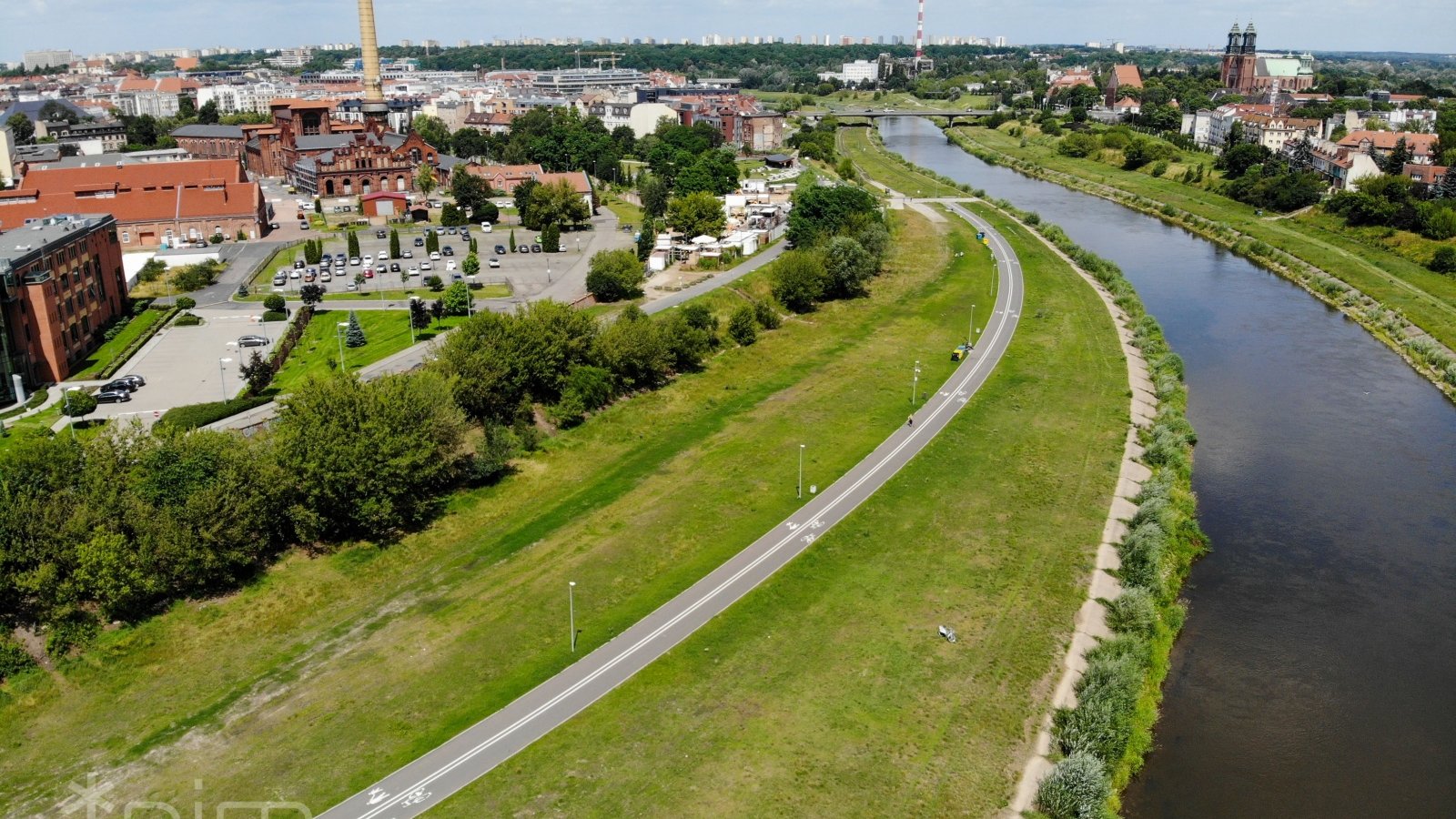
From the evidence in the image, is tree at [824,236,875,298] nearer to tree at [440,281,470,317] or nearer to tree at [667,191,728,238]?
tree at [667,191,728,238]

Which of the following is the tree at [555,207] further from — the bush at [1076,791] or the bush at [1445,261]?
the bush at [1076,791]

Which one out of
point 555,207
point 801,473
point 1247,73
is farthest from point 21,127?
point 1247,73

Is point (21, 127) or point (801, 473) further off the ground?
point (21, 127)

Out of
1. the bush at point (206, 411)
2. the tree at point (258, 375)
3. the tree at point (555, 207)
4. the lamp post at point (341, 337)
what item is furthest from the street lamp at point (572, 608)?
the tree at point (555, 207)

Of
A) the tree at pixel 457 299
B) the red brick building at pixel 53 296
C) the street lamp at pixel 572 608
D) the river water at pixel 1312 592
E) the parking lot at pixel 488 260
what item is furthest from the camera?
the parking lot at pixel 488 260

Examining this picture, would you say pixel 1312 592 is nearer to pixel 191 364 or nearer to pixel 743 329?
pixel 743 329

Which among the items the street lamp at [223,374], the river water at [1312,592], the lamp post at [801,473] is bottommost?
the river water at [1312,592]

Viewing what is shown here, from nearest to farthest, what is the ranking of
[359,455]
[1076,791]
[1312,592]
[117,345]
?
[1076,791] < [1312,592] < [359,455] < [117,345]
